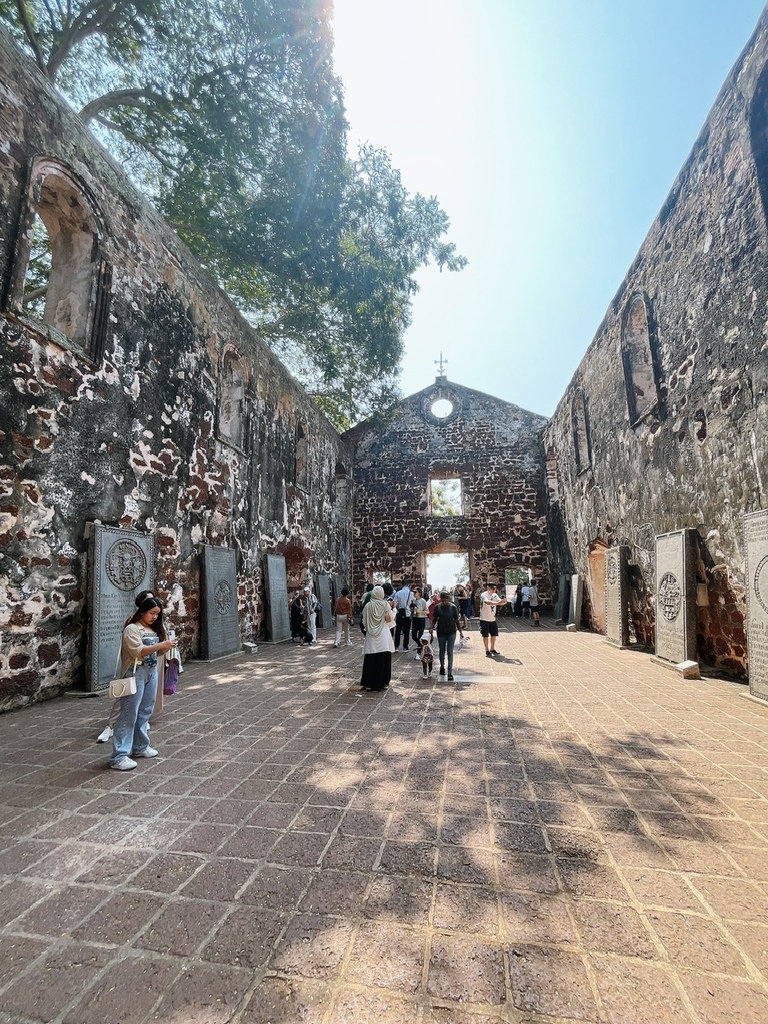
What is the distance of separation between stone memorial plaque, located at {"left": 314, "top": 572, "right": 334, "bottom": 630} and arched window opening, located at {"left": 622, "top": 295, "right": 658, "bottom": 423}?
28.0 ft

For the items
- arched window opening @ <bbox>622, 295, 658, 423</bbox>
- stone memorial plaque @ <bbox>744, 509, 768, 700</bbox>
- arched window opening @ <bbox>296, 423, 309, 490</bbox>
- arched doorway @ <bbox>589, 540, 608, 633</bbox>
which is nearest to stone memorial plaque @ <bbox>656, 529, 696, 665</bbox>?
stone memorial plaque @ <bbox>744, 509, 768, 700</bbox>

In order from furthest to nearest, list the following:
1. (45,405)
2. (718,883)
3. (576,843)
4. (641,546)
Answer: (641,546) → (45,405) → (576,843) → (718,883)

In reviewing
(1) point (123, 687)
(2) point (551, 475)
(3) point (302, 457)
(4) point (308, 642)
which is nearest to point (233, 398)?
(3) point (302, 457)

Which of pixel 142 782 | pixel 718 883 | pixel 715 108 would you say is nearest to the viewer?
pixel 718 883

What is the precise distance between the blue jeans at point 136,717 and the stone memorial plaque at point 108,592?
2112 millimetres

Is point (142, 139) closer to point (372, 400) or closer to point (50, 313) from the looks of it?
point (50, 313)

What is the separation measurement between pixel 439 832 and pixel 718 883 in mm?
1165

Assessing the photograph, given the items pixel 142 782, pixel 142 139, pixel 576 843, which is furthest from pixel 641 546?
pixel 142 139

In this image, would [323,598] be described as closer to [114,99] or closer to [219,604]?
[219,604]

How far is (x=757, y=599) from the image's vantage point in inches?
192

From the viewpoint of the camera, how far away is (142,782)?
2947 mm

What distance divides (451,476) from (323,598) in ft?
22.6

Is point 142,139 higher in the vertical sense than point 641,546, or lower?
higher

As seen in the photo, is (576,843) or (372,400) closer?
(576,843)
